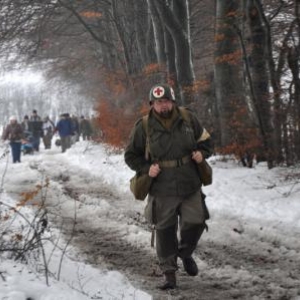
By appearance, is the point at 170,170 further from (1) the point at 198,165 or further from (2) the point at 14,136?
(2) the point at 14,136

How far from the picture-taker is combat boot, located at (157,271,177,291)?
5.80 metres

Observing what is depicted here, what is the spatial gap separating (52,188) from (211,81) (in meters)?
5.31

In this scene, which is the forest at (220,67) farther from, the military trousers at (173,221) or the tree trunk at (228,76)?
the military trousers at (173,221)

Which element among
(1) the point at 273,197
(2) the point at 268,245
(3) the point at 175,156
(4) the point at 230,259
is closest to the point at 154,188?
(3) the point at 175,156

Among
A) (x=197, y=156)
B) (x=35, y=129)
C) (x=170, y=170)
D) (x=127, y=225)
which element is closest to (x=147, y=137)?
(x=170, y=170)

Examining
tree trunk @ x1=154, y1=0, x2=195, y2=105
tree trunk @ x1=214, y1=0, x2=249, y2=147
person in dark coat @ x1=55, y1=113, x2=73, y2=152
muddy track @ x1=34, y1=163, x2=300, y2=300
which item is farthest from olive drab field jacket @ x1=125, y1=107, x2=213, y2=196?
person in dark coat @ x1=55, y1=113, x2=73, y2=152

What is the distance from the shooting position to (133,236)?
26.4ft

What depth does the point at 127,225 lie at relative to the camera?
28.8ft

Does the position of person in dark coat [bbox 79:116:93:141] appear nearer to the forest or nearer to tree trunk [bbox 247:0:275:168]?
the forest

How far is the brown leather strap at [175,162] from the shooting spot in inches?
229

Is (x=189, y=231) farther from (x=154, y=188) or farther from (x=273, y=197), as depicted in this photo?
(x=273, y=197)

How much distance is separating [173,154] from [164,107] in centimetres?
47

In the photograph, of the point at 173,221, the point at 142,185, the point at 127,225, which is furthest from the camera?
the point at 127,225

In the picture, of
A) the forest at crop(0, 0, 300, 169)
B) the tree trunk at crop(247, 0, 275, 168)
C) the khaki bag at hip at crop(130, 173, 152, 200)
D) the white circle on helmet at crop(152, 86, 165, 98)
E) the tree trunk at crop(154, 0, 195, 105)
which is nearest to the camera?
the white circle on helmet at crop(152, 86, 165, 98)
